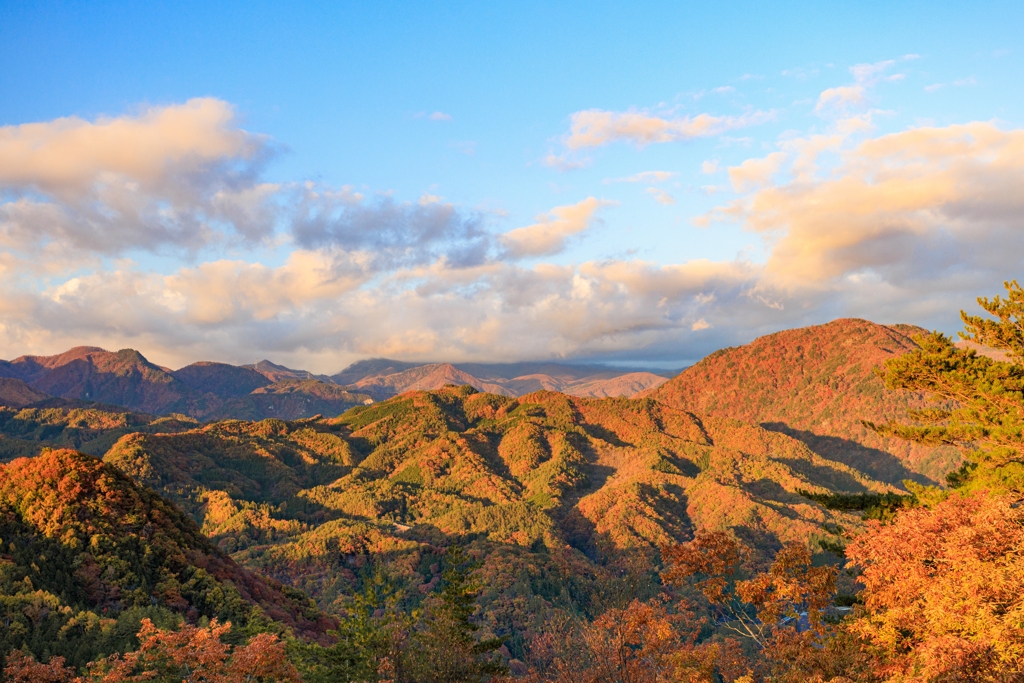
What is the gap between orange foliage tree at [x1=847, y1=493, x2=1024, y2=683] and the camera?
21.8 m

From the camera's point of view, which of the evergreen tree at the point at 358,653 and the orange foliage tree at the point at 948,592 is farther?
the evergreen tree at the point at 358,653

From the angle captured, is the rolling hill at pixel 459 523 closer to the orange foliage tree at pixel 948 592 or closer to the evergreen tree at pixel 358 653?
the evergreen tree at pixel 358 653

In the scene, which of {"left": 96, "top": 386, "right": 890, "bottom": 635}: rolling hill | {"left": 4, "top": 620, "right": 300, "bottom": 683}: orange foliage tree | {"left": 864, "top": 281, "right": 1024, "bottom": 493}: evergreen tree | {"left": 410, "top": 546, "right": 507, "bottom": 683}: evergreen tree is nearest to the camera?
{"left": 4, "top": 620, "right": 300, "bottom": 683}: orange foliage tree

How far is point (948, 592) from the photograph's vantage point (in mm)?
25688

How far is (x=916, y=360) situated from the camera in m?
42.9

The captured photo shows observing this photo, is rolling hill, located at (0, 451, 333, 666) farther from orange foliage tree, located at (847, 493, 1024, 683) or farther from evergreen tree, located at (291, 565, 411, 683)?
orange foliage tree, located at (847, 493, 1024, 683)

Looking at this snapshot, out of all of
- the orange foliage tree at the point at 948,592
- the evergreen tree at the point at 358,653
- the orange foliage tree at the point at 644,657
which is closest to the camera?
the orange foliage tree at the point at 948,592

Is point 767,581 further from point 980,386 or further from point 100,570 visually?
point 100,570

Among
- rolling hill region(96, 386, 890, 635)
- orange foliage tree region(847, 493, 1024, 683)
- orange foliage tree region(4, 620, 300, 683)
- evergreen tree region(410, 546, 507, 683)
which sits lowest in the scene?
rolling hill region(96, 386, 890, 635)

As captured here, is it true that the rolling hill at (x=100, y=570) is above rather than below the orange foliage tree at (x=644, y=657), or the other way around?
above

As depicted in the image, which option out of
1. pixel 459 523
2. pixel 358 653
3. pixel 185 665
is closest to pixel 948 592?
pixel 358 653

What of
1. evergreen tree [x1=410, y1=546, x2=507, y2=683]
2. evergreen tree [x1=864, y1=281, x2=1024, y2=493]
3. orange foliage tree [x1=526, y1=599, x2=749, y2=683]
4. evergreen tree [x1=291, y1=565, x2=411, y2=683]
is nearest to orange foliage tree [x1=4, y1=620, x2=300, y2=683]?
evergreen tree [x1=291, y1=565, x2=411, y2=683]

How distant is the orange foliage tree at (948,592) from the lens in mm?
21766

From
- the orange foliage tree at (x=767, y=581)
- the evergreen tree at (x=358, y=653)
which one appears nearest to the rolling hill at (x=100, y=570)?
the evergreen tree at (x=358, y=653)
